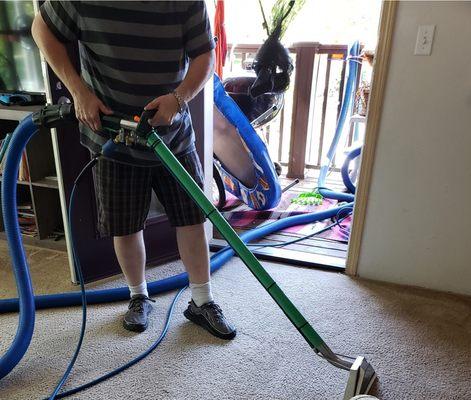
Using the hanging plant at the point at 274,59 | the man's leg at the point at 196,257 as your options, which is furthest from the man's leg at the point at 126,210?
the hanging plant at the point at 274,59

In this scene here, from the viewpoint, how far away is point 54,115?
3.73 feet

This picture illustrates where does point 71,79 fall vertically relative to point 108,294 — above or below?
above

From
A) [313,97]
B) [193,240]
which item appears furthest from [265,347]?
[313,97]

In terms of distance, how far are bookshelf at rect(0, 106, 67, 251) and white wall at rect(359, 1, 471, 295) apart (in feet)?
5.26

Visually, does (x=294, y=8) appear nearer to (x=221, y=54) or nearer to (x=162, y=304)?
(x=221, y=54)

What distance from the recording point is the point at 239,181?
108 inches

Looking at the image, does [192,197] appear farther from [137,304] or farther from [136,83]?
[137,304]

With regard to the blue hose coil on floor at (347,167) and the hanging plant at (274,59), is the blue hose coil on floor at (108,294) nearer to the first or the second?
the hanging plant at (274,59)

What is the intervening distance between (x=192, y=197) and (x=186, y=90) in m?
0.36

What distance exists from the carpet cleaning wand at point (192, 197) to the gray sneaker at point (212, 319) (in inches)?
17.6

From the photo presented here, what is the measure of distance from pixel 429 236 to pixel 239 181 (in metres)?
1.36

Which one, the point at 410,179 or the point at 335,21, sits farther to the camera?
the point at 335,21

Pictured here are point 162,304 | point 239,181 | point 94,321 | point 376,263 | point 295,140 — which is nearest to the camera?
point 94,321

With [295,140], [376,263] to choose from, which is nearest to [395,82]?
[376,263]
